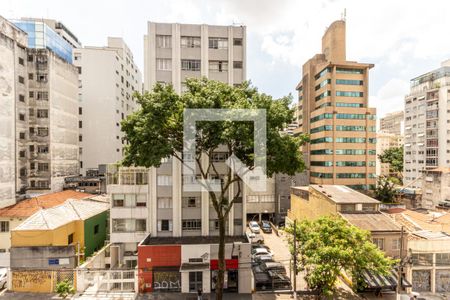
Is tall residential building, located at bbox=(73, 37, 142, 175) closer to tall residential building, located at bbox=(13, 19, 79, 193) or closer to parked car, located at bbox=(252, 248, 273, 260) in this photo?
tall residential building, located at bbox=(13, 19, 79, 193)

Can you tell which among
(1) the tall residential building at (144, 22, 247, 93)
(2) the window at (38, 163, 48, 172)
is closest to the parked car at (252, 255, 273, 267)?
(1) the tall residential building at (144, 22, 247, 93)

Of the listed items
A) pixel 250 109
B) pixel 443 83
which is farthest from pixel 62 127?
pixel 443 83

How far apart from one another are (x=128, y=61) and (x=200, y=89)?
165ft

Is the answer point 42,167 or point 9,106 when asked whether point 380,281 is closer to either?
point 42,167

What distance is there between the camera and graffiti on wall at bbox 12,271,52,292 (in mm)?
19094

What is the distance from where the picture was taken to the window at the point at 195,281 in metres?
20.1

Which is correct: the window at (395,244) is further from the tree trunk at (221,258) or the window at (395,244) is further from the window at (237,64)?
the window at (237,64)

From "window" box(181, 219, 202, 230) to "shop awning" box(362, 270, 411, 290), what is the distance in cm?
1369

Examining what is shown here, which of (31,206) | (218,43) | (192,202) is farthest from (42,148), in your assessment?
(218,43)

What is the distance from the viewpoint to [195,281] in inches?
793

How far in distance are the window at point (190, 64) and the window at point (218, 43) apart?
2.15 metres

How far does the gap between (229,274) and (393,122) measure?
474 ft

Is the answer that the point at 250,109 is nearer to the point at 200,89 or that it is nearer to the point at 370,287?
the point at 200,89

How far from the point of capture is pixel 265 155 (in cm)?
1742
